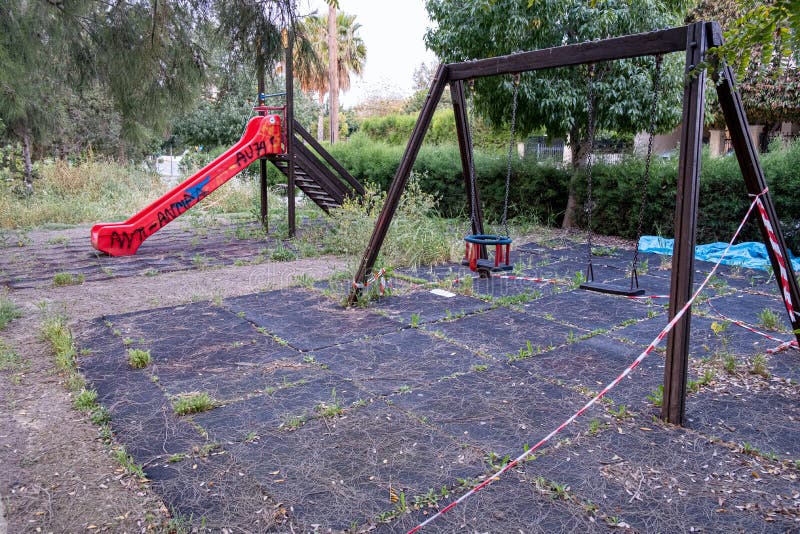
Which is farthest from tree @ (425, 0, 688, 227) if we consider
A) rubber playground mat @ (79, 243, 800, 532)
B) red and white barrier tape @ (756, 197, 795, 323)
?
red and white barrier tape @ (756, 197, 795, 323)

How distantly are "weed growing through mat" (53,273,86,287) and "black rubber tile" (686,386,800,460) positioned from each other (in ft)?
20.2

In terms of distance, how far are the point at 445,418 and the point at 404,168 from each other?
270 cm

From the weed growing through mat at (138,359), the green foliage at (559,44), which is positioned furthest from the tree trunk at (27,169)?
the weed growing through mat at (138,359)

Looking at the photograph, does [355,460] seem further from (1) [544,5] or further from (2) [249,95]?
(2) [249,95]

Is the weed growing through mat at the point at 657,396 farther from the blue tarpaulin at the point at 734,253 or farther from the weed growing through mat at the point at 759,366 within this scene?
the blue tarpaulin at the point at 734,253

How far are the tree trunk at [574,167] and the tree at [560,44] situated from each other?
17 centimetres

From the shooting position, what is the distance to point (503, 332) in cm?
495

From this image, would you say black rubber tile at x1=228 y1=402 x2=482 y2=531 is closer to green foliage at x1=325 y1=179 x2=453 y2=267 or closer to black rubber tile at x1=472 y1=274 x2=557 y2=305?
black rubber tile at x1=472 y1=274 x2=557 y2=305

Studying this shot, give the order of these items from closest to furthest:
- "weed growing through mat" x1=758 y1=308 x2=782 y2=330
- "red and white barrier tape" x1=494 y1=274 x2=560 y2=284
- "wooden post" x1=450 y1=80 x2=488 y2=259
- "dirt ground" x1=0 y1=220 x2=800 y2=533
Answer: "dirt ground" x1=0 y1=220 x2=800 y2=533 → "weed growing through mat" x1=758 y1=308 x2=782 y2=330 → "wooden post" x1=450 y1=80 x2=488 y2=259 → "red and white barrier tape" x1=494 y1=274 x2=560 y2=284

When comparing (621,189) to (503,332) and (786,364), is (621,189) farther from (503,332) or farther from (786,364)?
(786,364)

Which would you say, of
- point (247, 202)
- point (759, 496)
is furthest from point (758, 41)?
point (247, 202)

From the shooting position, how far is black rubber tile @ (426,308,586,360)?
181 inches

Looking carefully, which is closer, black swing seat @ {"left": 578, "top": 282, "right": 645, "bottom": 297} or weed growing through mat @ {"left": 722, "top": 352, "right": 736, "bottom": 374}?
weed growing through mat @ {"left": 722, "top": 352, "right": 736, "bottom": 374}

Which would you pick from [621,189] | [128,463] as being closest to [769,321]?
[128,463]
